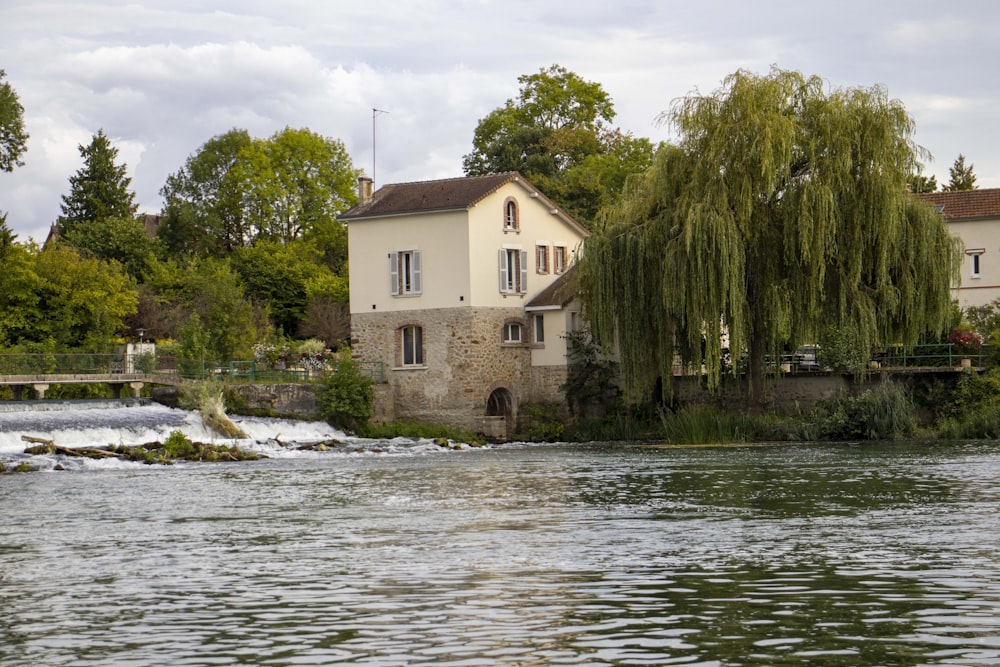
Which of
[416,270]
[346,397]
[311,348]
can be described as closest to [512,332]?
[416,270]

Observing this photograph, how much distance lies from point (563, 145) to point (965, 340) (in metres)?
31.5

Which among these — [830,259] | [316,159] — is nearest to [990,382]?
[830,259]

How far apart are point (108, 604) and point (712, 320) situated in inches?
984

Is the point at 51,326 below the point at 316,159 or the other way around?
below

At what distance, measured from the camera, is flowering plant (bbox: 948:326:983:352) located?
3941 centimetres

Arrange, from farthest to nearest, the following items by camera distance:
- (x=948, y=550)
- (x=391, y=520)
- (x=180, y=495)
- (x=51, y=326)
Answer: (x=51, y=326), (x=180, y=495), (x=391, y=520), (x=948, y=550)

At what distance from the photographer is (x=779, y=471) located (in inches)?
1038

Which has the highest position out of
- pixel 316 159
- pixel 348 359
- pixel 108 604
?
pixel 316 159

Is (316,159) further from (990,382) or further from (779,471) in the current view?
(779,471)

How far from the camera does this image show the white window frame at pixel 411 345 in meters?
45.1

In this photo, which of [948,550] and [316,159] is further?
[316,159]

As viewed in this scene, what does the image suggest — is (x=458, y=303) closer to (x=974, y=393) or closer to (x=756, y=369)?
(x=756, y=369)

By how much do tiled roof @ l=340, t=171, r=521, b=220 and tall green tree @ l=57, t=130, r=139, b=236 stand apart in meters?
26.5

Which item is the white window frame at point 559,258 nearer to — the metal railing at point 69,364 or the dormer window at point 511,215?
the dormer window at point 511,215
